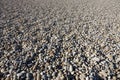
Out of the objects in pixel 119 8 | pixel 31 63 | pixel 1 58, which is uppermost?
pixel 119 8

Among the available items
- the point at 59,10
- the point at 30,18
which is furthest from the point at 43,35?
the point at 59,10

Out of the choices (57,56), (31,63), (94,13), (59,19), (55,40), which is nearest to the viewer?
(31,63)

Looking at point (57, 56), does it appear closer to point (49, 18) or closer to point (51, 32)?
point (51, 32)

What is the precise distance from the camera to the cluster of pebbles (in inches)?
291

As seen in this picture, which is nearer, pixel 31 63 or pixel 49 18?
pixel 31 63

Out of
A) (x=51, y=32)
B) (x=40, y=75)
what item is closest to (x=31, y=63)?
(x=40, y=75)

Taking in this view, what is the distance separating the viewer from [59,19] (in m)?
14.1

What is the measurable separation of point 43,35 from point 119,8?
32.3 ft

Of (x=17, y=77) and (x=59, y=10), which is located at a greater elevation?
(x=59, y=10)

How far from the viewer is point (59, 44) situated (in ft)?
32.3

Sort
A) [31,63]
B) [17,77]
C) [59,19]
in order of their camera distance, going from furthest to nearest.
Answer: [59,19]
[31,63]
[17,77]

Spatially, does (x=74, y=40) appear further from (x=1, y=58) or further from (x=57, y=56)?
(x=1, y=58)

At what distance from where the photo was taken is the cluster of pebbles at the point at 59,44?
7402 mm

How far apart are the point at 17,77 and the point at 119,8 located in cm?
1367
